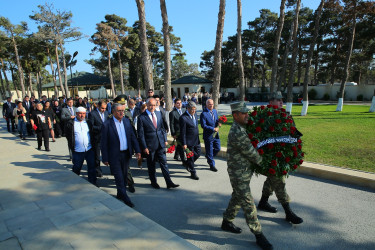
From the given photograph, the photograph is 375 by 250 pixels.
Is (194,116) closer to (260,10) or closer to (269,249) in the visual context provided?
(269,249)

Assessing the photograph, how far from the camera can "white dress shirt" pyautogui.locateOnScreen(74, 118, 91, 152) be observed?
499 cm

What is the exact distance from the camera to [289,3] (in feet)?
78.2

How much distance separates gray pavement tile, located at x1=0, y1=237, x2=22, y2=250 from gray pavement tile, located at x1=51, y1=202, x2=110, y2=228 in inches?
18.1

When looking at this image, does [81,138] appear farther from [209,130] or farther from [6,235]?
[209,130]

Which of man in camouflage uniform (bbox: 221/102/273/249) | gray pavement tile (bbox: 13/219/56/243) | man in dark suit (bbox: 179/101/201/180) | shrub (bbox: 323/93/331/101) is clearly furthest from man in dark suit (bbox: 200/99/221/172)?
shrub (bbox: 323/93/331/101)

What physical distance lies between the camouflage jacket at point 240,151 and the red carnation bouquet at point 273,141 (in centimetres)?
17

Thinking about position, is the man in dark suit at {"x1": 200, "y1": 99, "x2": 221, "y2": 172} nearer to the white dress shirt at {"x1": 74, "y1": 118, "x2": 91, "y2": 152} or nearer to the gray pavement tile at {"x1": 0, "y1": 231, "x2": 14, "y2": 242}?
the white dress shirt at {"x1": 74, "y1": 118, "x2": 91, "y2": 152}

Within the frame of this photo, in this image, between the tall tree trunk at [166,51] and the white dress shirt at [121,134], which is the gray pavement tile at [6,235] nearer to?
the white dress shirt at [121,134]

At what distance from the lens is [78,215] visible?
340 cm

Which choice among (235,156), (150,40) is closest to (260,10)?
(150,40)

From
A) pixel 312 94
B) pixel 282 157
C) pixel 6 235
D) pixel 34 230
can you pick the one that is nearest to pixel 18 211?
pixel 6 235

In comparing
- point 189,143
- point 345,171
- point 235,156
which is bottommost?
point 345,171

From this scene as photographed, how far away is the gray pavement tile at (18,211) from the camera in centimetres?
350

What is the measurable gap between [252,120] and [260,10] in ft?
127
